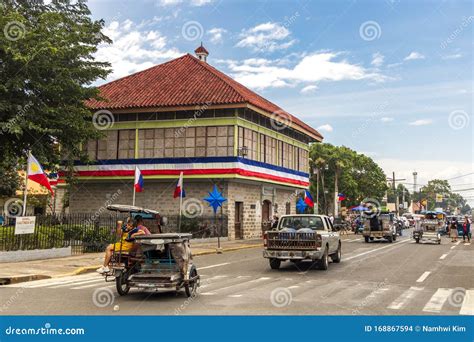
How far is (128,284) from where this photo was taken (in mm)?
10898

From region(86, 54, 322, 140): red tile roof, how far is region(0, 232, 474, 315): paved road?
1810cm

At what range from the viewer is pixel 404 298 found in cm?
1081

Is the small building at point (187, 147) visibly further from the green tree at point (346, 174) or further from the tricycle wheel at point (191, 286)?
the green tree at point (346, 174)

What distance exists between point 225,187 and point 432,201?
14381 cm

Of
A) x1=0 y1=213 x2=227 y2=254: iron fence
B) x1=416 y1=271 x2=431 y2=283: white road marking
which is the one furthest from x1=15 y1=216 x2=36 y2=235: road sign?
x1=416 y1=271 x2=431 y2=283: white road marking

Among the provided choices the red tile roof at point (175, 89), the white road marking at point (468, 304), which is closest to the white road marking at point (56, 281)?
the white road marking at point (468, 304)

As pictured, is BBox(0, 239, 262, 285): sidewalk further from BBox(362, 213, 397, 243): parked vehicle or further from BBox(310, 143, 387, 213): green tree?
BBox(310, 143, 387, 213): green tree
